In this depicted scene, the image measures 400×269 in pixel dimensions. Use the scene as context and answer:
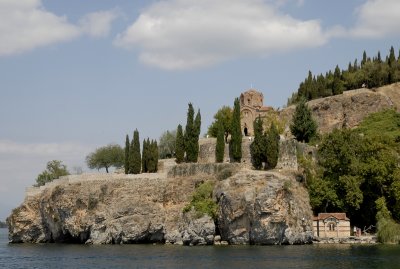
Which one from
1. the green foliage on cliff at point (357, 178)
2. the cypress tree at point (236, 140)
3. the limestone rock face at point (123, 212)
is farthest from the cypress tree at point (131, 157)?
the green foliage on cliff at point (357, 178)

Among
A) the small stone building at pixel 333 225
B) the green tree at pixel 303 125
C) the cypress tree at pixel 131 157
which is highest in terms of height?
the green tree at pixel 303 125

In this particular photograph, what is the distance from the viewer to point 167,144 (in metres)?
89.8

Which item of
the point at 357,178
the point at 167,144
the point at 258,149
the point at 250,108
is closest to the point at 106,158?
the point at 167,144

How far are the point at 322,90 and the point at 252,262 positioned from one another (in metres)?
55.3

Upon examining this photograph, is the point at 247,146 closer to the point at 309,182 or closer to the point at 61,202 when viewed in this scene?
the point at 309,182

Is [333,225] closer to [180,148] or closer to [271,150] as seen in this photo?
[271,150]

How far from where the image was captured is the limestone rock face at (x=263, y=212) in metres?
53.8

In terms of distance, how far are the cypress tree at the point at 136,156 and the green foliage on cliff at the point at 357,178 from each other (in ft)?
56.3

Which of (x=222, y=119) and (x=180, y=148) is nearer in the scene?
(x=180, y=148)

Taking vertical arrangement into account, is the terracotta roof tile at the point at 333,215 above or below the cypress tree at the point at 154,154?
below

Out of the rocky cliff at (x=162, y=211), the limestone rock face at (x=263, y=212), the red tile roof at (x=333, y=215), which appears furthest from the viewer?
the red tile roof at (x=333, y=215)

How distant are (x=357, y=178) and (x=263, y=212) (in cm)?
1120

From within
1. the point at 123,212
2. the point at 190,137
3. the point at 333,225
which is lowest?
the point at 333,225

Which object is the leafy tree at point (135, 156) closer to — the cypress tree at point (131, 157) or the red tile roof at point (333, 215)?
the cypress tree at point (131, 157)
